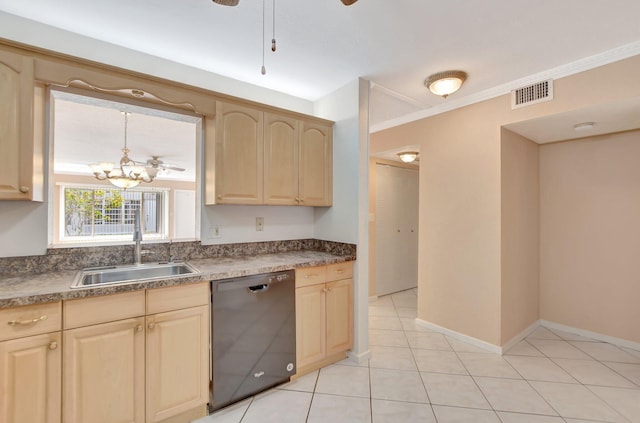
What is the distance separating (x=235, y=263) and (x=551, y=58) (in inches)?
111

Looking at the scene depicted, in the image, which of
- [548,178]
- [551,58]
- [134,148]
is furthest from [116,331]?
[548,178]

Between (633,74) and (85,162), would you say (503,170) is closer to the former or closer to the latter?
(633,74)

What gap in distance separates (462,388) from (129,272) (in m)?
2.50

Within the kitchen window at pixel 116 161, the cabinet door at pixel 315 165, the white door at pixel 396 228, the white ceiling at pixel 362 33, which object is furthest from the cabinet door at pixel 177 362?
the white door at pixel 396 228

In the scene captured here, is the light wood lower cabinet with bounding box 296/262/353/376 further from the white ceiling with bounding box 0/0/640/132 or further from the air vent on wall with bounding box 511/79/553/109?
the air vent on wall with bounding box 511/79/553/109

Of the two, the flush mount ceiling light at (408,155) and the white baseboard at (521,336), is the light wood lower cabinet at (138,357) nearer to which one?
the white baseboard at (521,336)

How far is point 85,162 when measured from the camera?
2.02 m

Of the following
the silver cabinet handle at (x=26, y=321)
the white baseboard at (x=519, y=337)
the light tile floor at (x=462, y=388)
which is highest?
the silver cabinet handle at (x=26, y=321)

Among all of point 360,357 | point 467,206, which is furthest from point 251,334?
point 467,206

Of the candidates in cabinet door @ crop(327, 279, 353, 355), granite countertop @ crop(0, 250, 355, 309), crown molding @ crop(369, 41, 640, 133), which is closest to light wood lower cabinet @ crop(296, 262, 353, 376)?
cabinet door @ crop(327, 279, 353, 355)

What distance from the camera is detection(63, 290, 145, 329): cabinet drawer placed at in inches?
55.0

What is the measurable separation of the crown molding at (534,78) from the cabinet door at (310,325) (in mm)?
2212

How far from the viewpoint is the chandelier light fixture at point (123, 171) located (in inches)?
83.4

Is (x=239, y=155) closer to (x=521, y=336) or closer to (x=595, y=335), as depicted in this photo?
(x=521, y=336)
